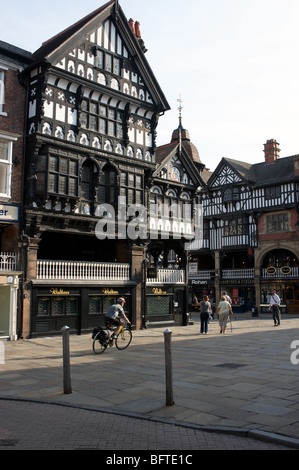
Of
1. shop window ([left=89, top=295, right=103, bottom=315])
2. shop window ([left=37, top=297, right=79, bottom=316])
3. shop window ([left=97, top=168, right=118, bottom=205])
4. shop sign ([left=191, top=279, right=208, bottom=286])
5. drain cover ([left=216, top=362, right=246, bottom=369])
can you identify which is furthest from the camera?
shop sign ([left=191, top=279, right=208, bottom=286])

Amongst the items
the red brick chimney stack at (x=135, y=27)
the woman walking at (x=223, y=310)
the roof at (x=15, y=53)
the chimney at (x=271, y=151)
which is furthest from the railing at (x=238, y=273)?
the roof at (x=15, y=53)

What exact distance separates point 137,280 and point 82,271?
3464mm

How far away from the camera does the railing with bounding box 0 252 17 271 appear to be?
60.2 ft

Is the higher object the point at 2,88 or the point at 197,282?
the point at 2,88

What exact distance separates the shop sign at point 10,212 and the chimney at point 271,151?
34331 millimetres

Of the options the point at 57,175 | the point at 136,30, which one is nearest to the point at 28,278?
the point at 57,175

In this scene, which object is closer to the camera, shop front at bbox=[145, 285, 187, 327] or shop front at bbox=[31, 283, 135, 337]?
shop front at bbox=[31, 283, 135, 337]

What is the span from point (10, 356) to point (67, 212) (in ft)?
25.7

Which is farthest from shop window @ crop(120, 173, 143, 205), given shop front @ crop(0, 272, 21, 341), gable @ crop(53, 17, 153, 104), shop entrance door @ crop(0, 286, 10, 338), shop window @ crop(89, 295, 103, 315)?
shop entrance door @ crop(0, 286, 10, 338)

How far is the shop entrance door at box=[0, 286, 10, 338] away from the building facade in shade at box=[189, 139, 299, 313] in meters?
22.8

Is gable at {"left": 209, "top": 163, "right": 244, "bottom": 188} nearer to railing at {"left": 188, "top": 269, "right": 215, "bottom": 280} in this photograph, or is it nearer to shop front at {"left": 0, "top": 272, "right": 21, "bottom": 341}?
railing at {"left": 188, "top": 269, "right": 215, "bottom": 280}

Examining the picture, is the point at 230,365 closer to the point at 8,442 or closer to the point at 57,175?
the point at 8,442

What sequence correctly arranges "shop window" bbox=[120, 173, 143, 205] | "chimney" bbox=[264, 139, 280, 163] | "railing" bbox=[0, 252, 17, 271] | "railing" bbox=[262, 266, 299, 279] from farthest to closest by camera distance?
"chimney" bbox=[264, 139, 280, 163], "railing" bbox=[262, 266, 299, 279], "shop window" bbox=[120, 173, 143, 205], "railing" bbox=[0, 252, 17, 271]

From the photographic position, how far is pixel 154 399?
330 inches
